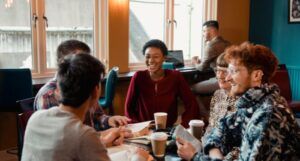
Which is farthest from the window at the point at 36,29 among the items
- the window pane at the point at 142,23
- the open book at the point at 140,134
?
the open book at the point at 140,134

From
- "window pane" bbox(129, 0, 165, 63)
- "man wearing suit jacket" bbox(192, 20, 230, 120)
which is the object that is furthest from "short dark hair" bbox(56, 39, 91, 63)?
"window pane" bbox(129, 0, 165, 63)

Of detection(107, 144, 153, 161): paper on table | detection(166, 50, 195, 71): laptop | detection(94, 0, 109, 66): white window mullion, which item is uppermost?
detection(94, 0, 109, 66): white window mullion

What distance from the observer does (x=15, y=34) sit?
3617mm

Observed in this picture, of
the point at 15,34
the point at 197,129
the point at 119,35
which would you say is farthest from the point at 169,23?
the point at 197,129

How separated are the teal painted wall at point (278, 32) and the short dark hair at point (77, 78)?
4.65m

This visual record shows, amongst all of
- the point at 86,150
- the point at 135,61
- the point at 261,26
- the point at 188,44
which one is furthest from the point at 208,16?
the point at 86,150

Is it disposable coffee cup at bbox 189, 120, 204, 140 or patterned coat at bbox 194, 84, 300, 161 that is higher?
patterned coat at bbox 194, 84, 300, 161

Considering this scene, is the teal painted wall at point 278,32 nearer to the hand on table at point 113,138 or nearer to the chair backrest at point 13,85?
the chair backrest at point 13,85

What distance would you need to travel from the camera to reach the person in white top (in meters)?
1.05

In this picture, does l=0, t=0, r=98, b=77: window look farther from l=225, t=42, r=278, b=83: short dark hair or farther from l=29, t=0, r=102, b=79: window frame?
l=225, t=42, r=278, b=83: short dark hair

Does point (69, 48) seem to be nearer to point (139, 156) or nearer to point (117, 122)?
point (117, 122)

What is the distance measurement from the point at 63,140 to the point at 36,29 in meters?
2.91

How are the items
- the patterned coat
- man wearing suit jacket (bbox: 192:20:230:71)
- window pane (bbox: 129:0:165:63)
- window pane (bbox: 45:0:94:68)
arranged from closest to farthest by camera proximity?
the patterned coat → window pane (bbox: 45:0:94:68) → man wearing suit jacket (bbox: 192:20:230:71) → window pane (bbox: 129:0:165:63)

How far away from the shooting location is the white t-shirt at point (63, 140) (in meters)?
1.04
